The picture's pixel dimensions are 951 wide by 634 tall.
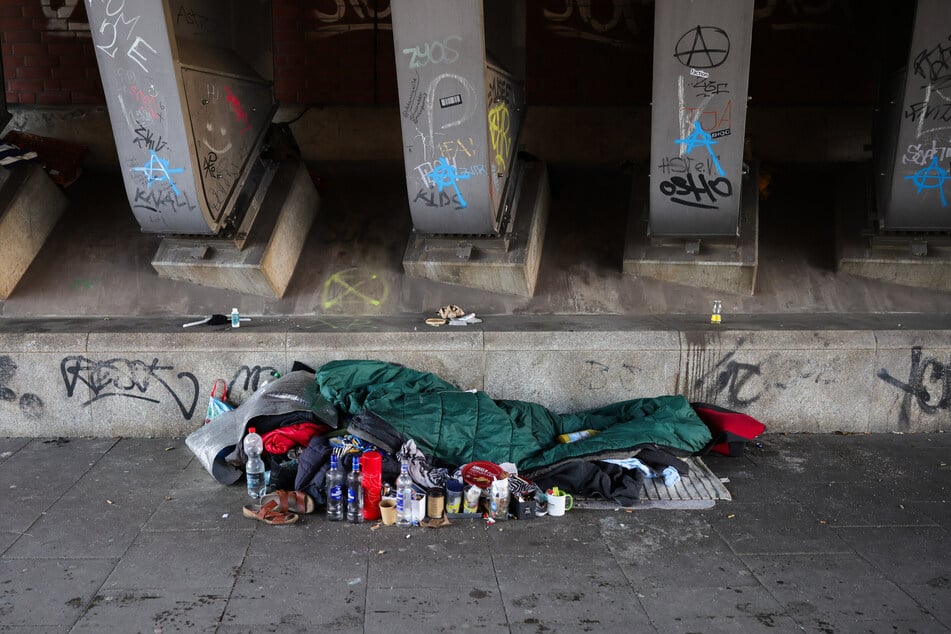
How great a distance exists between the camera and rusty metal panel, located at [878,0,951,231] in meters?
6.39

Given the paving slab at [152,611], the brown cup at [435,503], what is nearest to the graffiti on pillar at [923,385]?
the brown cup at [435,503]

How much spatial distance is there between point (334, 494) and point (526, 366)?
2.12 metres

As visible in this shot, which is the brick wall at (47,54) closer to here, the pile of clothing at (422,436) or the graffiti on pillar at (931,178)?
the pile of clothing at (422,436)

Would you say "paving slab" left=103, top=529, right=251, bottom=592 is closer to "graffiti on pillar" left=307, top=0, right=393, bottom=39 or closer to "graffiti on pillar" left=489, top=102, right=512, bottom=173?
"graffiti on pillar" left=489, top=102, right=512, bottom=173

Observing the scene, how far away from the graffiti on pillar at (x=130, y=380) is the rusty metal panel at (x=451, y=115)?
246cm

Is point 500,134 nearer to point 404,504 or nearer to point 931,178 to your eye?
point 404,504

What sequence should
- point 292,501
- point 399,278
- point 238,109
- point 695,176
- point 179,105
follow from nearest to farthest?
1. point 292,501
2. point 179,105
3. point 695,176
4. point 238,109
5. point 399,278

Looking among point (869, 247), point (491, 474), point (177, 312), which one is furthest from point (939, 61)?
point (177, 312)

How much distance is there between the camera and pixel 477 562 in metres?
4.55

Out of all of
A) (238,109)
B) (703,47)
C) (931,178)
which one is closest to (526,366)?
(703,47)

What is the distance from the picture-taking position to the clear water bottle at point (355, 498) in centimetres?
506

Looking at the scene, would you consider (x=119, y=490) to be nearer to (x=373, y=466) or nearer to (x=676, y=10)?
(x=373, y=466)

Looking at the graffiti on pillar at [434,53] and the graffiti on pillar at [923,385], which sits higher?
the graffiti on pillar at [434,53]

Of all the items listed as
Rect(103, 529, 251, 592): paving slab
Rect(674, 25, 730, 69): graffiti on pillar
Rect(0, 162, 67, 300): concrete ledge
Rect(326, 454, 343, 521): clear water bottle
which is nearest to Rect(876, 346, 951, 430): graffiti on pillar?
Rect(674, 25, 730, 69): graffiti on pillar
